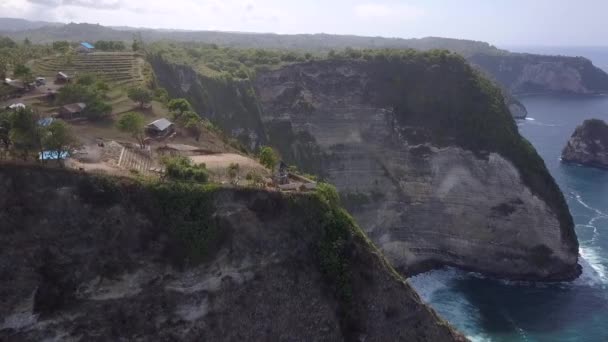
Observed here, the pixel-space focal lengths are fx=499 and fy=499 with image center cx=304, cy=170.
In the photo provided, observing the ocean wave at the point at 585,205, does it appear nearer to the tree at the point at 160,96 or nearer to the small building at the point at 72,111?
the tree at the point at 160,96

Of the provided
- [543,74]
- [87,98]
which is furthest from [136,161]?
[543,74]

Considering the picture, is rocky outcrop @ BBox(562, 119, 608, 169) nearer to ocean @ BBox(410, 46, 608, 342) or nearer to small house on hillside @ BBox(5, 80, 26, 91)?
ocean @ BBox(410, 46, 608, 342)

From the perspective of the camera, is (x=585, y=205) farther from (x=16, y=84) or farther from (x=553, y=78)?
(x=553, y=78)

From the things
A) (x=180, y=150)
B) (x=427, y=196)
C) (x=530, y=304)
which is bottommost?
(x=530, y=304)

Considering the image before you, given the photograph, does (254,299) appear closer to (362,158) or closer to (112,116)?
(112,116)

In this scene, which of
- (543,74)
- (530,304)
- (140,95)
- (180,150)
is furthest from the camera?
(543,74)

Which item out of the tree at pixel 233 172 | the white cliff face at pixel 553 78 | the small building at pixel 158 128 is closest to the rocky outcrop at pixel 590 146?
the tree at pixel 233 172

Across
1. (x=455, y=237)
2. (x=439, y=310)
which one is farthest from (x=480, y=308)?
(x=455, y=237)
